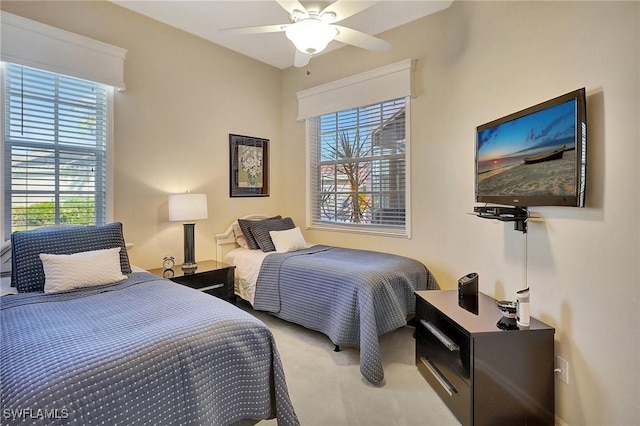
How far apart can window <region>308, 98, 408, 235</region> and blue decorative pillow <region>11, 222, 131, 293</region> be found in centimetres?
231

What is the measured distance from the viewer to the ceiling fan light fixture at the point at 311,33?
2188mm

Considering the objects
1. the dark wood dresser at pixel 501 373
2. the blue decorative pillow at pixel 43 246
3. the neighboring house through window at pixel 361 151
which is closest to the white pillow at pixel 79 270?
the blue decorative pillow at pixel 43 246

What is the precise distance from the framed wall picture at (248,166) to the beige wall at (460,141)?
11cm

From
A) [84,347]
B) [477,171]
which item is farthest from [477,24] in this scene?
[84,347]

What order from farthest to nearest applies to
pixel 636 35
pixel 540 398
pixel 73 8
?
pixel 73 8 → pixel 540 398 → pixel 636 35

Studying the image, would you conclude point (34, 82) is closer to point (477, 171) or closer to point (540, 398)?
point (477, 171)

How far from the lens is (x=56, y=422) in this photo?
1.02 metres

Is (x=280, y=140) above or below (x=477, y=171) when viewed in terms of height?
above

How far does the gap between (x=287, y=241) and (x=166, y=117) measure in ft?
5.65

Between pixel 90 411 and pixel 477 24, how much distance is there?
3224 mm

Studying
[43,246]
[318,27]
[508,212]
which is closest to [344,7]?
[318,27]

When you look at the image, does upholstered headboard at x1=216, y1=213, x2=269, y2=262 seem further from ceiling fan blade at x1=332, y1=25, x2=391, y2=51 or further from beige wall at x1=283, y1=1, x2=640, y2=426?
ceiling fan blade at x1=332, y1=25, x2=391, y2=51

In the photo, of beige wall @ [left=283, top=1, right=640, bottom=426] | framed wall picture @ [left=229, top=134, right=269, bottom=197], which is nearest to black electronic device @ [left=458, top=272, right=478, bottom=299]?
beige wall @ [left=283, top=1, right=640, bottom=426]

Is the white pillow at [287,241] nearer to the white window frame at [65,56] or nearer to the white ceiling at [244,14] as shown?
the white window frame at [65,56]
